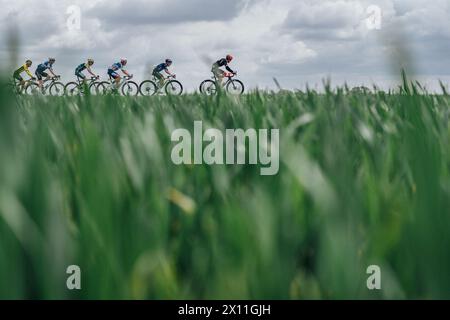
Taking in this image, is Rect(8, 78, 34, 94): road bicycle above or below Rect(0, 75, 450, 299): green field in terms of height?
above

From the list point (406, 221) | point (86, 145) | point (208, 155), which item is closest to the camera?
point (406, 221)

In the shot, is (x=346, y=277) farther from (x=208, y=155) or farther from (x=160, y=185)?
(x=208, y=155)

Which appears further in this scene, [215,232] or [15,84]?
[15,84]

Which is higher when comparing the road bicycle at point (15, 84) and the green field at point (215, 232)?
the road bicycle at point (15, 84)

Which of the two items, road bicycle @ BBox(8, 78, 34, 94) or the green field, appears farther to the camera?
road bicycle @ BBox(8, 78, 34, 94)

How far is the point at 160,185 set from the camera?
915mm

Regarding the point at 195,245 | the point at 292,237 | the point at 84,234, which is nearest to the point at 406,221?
the point at 292,237

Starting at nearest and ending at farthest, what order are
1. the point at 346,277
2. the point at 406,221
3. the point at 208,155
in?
the point at 346,277
the point at 406,221
the point at 208,155

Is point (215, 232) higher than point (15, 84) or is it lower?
lower

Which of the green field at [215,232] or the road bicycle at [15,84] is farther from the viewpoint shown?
the road bicycle at [15,84]

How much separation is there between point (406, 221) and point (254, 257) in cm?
21

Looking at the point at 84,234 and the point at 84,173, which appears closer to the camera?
the point at 84,234
